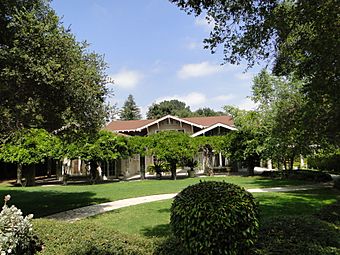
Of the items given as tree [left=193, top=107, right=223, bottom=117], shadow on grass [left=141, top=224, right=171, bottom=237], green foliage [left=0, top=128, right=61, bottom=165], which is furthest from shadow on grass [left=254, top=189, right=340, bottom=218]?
tree [left=193, top=107, right=223, bottom=117]

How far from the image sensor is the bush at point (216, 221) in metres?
5.01

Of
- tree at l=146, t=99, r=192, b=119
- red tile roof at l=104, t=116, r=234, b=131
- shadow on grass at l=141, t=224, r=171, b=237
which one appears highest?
tree at l=146, t=99, r=192, b=119

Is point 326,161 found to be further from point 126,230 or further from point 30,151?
point 30,151

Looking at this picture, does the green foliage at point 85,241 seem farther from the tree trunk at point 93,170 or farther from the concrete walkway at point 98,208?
the tree trunk at point 93,170

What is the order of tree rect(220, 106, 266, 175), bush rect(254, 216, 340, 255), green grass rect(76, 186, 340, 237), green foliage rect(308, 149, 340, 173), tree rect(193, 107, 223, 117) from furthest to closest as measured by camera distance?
tree rect(193, 107, 223, 117), green foliage rect(308, 149, 340, 173), tree rect(220, 106, 266, 175), green grass rect(76, 186, 340, 237), bush rect(254, 216, 340, 255)

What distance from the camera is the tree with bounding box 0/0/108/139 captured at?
9.75m

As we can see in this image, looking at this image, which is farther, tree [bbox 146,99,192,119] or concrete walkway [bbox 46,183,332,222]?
tree [bbox 146,99,192,119]

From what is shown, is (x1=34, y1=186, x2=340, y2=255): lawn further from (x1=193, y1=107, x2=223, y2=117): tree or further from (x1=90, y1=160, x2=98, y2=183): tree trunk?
(x1=193, y1=107, x2=223, y2=117): tree

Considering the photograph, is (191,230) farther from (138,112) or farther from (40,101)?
(138,112)

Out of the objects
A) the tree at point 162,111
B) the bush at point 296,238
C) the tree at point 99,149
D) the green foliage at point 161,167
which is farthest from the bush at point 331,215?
the tree at point 162,111

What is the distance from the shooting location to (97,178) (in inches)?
1075

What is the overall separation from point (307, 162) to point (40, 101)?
29.8 m

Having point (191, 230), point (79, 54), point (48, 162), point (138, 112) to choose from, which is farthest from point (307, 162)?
point (138, 112)

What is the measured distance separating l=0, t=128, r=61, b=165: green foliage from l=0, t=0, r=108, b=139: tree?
13360mm
